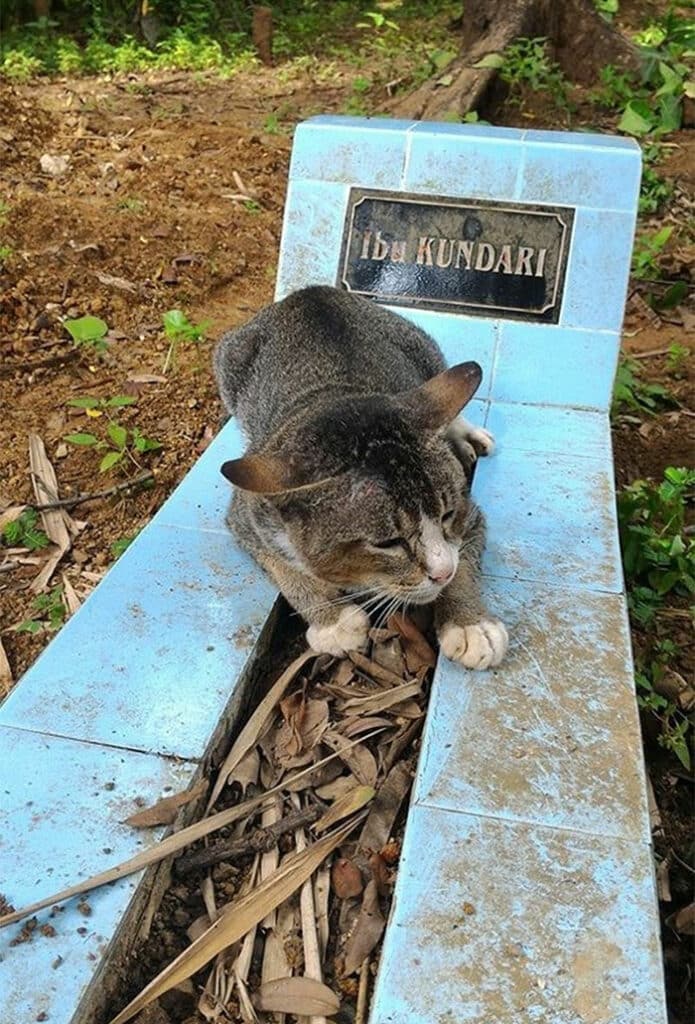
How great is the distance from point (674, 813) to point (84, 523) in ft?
10.1

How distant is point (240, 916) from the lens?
2666 millimetres

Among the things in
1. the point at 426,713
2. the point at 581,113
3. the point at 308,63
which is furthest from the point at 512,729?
the point at 308,63

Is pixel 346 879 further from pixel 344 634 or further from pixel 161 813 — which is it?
pixel 344 634

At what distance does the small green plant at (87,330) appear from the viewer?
5.71 metres

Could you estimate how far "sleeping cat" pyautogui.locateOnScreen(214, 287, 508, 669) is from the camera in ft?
10.1

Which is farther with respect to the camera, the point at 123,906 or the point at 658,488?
the point at 658,488

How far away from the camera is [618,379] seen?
5801 mm

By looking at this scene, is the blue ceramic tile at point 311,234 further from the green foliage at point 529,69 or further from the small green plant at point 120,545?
the green foliage at point 529,69

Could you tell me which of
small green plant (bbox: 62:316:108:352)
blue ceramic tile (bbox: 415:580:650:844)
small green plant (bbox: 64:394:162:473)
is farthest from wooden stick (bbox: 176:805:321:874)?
small green plant (bbox: 62:316:108:352)

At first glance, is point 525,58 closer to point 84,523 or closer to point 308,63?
point 308,63

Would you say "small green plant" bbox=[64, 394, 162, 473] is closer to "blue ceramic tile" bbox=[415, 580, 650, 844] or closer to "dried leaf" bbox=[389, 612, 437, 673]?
"dried leaf" bbox=[389, 612, 437, 673]

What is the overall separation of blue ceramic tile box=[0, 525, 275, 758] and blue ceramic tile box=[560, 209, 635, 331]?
2.62 m

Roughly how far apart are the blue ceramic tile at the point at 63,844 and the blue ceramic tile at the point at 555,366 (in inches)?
123

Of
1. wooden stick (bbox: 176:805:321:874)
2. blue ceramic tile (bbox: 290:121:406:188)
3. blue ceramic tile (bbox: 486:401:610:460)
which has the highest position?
blue ceramic tile (bbox: 290:121:406:188)
